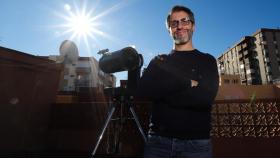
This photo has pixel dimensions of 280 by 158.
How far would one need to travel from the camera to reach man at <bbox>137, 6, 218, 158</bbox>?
5.32ft

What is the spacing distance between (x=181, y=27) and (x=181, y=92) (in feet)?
1.71

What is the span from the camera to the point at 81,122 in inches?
238

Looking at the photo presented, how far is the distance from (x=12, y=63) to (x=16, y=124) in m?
1.52

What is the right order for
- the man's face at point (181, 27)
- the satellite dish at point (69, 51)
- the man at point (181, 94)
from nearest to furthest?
the man at point (181, 94), the man's face at point (181, 27), the satellite dish at point (69, 51)

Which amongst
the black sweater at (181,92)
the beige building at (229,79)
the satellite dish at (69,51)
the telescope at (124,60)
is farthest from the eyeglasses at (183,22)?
the beige building at (229,79)

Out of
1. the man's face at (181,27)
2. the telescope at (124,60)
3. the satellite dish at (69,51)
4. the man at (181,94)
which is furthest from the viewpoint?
the satellite dish at (69,51)

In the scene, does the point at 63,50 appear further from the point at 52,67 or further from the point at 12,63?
the point at 12,63

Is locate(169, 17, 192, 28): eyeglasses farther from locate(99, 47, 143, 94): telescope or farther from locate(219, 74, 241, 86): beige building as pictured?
locate(219, 74, 241, 86): beige building

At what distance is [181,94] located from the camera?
5.59 ft

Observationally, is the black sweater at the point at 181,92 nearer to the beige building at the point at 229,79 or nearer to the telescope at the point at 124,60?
the telescope at the point at 124,60

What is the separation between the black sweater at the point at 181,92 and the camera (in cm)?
165

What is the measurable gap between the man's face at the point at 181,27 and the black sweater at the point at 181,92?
102 mm

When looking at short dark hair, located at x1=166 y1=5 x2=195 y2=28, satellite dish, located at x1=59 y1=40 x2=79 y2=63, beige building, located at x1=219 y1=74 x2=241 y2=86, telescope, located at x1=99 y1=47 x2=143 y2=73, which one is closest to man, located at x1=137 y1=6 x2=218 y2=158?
short dark hair, located at x1=166 y1=5 x2=195 y2=28

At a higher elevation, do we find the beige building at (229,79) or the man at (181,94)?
the beige building at (229,79)
